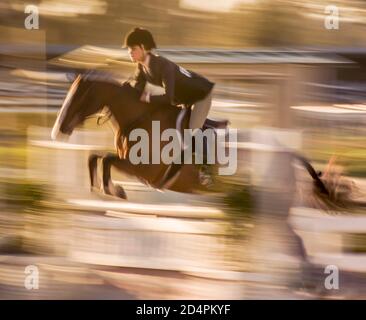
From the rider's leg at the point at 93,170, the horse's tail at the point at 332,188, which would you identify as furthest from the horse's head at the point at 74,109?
the horse's tail at the point at 332,188

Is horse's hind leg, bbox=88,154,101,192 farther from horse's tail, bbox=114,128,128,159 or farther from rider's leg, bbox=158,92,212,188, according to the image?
rider's leg, bbox=158,92,212,188

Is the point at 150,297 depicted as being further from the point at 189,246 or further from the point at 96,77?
the point at 96,77

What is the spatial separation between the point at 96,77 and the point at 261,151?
85 centimetres

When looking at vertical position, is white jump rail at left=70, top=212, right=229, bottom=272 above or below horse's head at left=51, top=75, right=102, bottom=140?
below

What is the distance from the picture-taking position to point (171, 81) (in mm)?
3098

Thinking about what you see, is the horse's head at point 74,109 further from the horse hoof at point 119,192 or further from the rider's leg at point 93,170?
the horse hoof at point 119,192

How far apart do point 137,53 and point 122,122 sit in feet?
1.09

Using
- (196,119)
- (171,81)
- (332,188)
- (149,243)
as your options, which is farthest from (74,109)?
(332,188)

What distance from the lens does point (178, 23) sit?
3.07 m

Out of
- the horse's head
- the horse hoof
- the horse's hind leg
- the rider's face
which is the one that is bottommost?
the horse hoof

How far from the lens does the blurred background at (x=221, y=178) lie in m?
3.06

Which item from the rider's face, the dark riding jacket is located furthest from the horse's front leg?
the rider's face

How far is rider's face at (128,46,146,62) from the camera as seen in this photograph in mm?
3088

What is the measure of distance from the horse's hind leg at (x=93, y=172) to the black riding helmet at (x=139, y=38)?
0.55 meters
